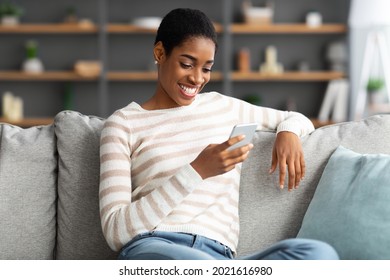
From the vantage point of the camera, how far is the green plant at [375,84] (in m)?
5.86

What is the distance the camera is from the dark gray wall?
6348 millimetres

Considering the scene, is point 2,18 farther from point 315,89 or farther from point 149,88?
point 315,89

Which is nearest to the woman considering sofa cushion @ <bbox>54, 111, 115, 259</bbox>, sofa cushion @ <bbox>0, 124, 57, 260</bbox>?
sofa cushion @ <bbox>54, 111, 115, 259</bbox>

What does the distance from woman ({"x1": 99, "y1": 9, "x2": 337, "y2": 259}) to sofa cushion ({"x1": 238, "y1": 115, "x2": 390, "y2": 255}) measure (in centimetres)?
7

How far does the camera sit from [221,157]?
1.72 metres

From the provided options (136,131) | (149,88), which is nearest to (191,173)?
(136,131)

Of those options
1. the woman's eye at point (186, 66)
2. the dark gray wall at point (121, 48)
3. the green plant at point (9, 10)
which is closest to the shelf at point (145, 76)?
the dark gray wall at point (121, 48)

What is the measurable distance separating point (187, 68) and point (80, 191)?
0.53 meters

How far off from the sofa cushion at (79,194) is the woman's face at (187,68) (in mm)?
348

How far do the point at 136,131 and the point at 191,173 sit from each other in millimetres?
270

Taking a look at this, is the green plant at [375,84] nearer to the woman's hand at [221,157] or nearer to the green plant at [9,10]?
the green plant at [9,10]

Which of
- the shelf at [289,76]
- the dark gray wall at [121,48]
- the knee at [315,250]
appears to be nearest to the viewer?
the knee at [315,250]

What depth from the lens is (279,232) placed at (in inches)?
83.0
